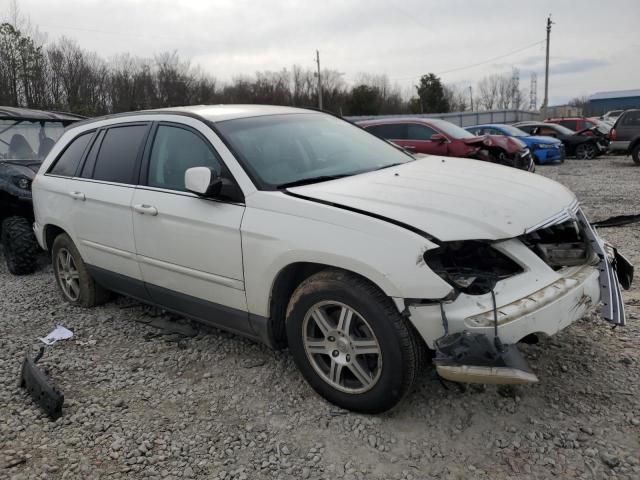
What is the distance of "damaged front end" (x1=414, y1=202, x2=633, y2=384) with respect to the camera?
7.86ft

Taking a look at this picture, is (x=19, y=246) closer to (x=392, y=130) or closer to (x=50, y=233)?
(x=50, y=233)

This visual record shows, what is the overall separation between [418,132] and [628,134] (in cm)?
843

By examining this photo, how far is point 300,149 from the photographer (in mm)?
3559

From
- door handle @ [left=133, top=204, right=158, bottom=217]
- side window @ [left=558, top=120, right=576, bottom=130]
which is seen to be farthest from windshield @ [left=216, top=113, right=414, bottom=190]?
side window @ [left=558, top=120, right=576, bottom=130]

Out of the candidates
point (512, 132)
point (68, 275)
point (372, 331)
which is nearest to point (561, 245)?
point (372, 331)

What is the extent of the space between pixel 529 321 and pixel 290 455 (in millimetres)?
1352

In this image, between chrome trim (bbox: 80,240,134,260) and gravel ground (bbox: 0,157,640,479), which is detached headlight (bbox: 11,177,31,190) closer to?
chrome trim (bbox: 80,240,134,260)

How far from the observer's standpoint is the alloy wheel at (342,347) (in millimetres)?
2740

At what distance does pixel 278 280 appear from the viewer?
9.91 feet

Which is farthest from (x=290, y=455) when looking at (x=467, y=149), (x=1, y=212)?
(x=467, y=149)

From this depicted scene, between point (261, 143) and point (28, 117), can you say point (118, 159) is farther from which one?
point (28, 117)

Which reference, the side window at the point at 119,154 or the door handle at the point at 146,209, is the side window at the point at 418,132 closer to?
the side window at the point at 119,154

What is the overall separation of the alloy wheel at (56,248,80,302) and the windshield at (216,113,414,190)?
7.62 feet

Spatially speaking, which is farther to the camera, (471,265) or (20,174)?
(20,174)
